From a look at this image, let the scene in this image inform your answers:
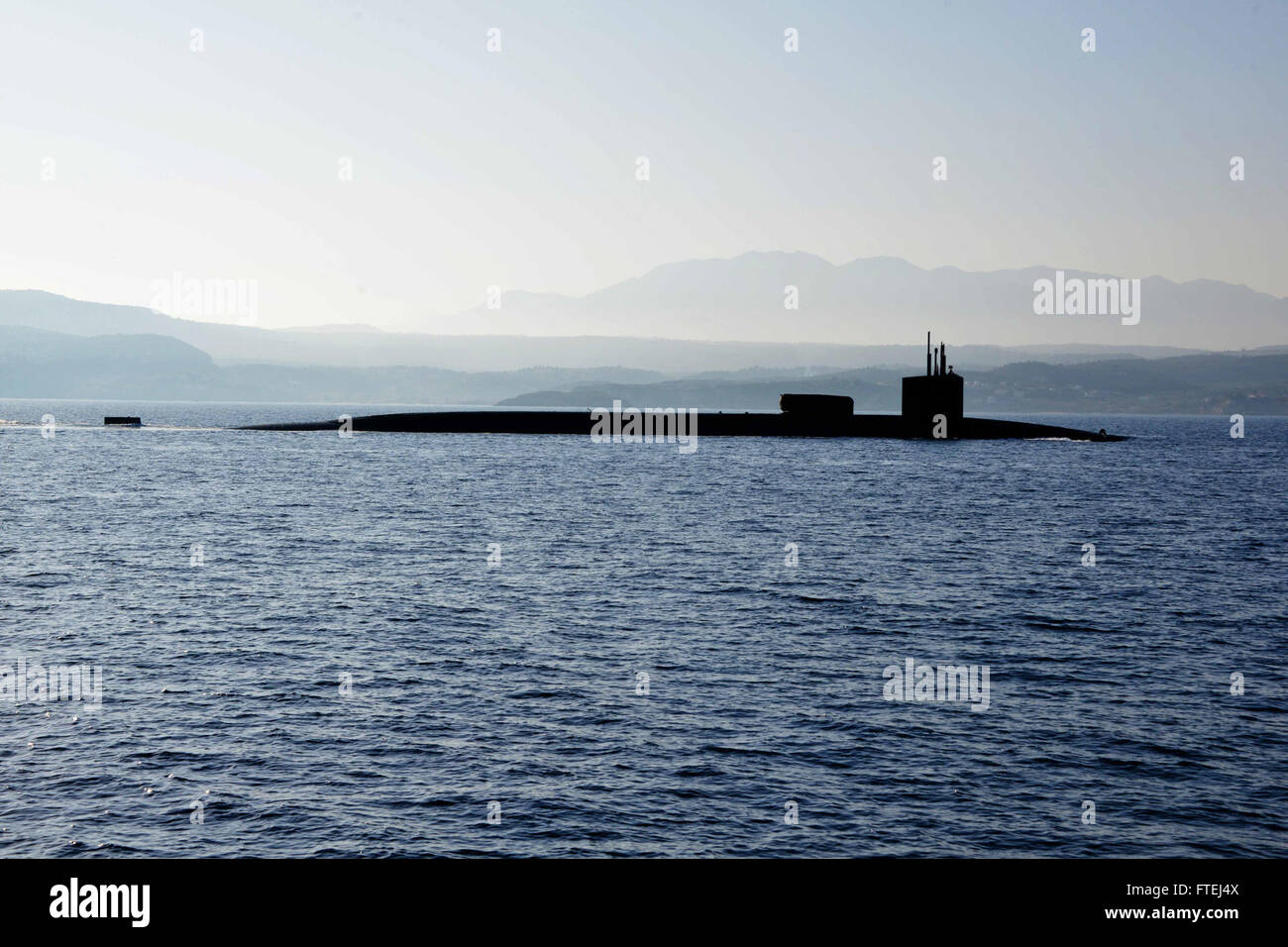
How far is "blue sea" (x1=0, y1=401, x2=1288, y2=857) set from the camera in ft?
64.5

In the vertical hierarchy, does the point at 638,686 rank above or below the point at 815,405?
below

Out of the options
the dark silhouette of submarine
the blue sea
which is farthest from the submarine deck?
the blue sea

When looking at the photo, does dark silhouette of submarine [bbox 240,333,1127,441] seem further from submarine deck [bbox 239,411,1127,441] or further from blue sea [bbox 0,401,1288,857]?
blue sea [bbox 0,401,1288,857]

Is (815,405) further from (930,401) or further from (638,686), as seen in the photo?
(638,686)

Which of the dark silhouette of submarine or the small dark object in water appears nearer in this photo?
the dark silhouette of submarine

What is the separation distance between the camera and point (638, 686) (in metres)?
29.2

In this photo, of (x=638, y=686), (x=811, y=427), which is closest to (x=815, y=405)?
(x=811, y=427)

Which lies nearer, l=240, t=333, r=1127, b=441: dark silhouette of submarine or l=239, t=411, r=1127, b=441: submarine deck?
l=240, t=333, r=1127, b=441: dark silhouette of submarine

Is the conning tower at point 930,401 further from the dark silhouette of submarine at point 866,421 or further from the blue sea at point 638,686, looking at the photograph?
the blue sea at point 638,686

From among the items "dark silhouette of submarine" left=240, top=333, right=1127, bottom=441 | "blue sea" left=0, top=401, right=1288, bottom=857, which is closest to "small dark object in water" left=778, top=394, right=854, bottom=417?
"dark silhouette of submarine" left=240, top=333, right=1127, bottom=441

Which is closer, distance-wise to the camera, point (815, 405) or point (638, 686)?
point (638, 686)

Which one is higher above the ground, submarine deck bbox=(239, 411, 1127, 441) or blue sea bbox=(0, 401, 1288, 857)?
submarine deck bbox=(239, 411, 1127, 441)

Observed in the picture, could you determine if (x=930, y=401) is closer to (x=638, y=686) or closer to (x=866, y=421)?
(x=866, y=421)

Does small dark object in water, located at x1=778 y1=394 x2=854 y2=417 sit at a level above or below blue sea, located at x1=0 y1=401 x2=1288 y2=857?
above
